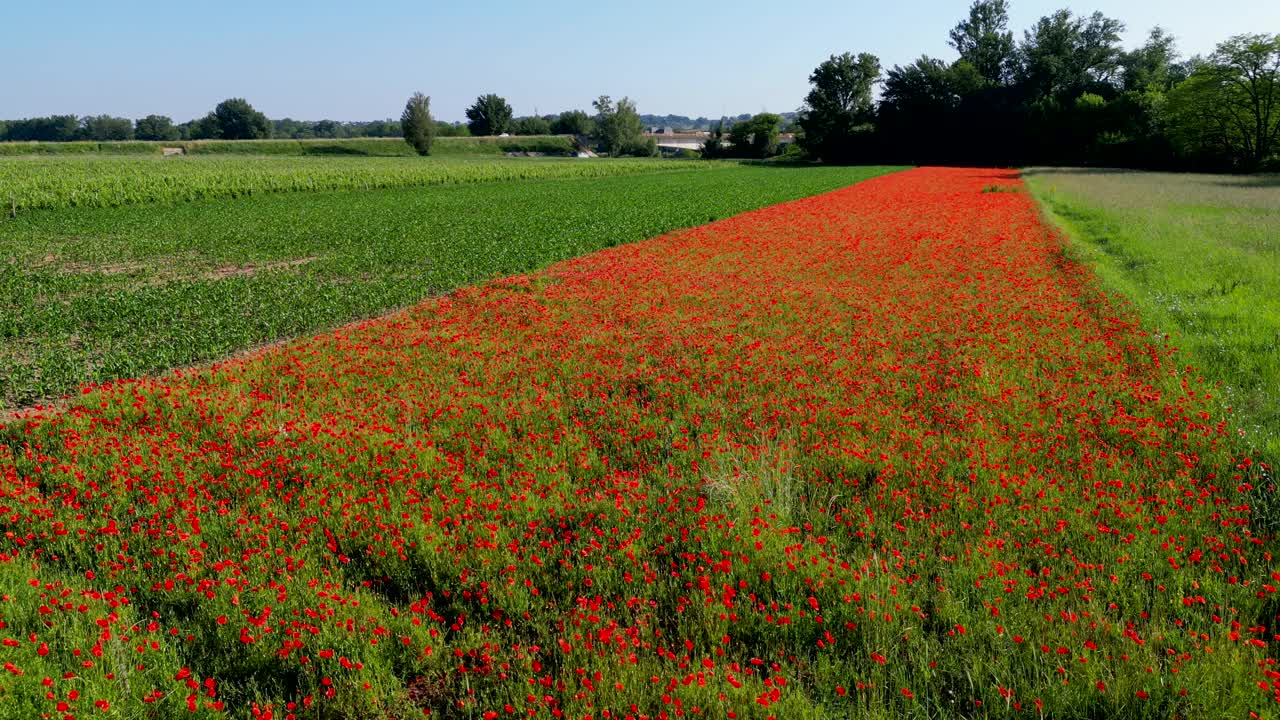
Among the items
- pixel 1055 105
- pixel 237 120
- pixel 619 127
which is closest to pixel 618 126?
pixel 619 127

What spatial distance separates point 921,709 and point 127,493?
20.4 feet

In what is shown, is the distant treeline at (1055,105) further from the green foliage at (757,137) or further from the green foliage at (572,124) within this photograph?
the green foliage at (572,124)

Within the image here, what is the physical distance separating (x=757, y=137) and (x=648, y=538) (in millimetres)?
114260

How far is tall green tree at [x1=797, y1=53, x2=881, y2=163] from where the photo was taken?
311 ft

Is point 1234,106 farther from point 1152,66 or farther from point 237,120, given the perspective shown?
point 237,120

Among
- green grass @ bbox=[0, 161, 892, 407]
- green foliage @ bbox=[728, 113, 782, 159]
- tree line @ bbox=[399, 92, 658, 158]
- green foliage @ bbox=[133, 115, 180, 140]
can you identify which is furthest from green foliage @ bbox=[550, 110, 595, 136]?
green grass @ bbox=[0, 161, 892, 407]

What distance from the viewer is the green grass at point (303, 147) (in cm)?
9088

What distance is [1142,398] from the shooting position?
24.6 ft

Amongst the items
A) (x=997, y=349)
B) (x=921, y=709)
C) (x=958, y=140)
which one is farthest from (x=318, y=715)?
(x=958, y=140)

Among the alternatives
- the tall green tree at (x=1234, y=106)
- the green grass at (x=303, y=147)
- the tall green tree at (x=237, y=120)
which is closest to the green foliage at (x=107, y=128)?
the tall green tree at (x=237, y=120)

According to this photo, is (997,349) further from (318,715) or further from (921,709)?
(318,715)

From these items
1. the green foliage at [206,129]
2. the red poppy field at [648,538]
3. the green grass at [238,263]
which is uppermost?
the green foliage at [206,129]

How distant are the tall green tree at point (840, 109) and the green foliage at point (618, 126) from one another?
90.0 ft

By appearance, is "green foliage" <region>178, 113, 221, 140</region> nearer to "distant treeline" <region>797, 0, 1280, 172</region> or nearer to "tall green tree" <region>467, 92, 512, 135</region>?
"tall green tree" <region>467, 92, 512, 135</region>
